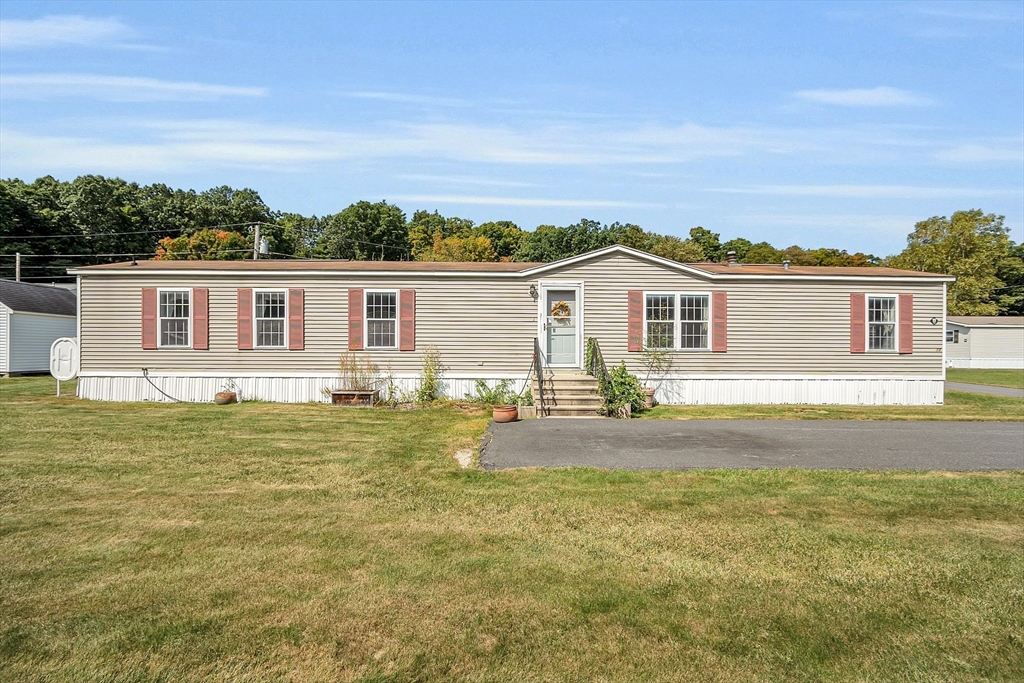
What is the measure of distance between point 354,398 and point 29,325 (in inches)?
778

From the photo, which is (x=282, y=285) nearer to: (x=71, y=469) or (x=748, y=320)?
(x=71, y=469)

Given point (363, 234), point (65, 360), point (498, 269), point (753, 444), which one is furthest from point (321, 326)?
point (363, 234)

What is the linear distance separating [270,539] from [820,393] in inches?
620

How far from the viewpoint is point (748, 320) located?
1725cm

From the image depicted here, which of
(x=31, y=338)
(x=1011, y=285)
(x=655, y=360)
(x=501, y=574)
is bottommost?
(x=501, y=574)

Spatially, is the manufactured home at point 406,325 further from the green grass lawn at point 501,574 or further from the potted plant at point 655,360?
the green grass lawn at point 501,574

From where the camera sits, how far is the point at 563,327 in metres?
17.0

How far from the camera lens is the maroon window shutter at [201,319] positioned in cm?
1697

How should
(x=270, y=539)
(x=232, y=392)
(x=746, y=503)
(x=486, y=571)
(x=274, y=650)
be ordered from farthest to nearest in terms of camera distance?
(x=232, y=392) → (x=746, y=503) → (x=270, y=539) → (x=486, y=571) → (x=274, y=650)

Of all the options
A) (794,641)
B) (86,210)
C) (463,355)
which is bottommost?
(794,641)

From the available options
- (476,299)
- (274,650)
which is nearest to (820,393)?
(476,299)

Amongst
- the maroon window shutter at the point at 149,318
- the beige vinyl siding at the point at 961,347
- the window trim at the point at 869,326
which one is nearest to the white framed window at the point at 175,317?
the maroon window shutter at the point at 149,318

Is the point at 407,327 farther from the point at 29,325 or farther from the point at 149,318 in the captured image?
the point at 29,325

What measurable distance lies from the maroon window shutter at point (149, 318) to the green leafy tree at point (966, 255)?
1929 inches
